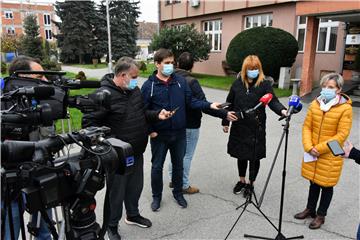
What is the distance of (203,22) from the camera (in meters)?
23.6

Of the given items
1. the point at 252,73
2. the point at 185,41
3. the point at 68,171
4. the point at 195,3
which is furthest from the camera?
the point at 195,3

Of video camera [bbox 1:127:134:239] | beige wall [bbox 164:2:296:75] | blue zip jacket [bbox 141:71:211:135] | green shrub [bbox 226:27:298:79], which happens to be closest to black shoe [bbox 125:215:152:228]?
blue zip jacket [bbox 141:71:211:135]

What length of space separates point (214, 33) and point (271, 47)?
939cm

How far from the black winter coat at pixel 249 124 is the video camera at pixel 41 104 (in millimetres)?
2471

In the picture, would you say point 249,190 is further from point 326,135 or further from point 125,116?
point 125,116

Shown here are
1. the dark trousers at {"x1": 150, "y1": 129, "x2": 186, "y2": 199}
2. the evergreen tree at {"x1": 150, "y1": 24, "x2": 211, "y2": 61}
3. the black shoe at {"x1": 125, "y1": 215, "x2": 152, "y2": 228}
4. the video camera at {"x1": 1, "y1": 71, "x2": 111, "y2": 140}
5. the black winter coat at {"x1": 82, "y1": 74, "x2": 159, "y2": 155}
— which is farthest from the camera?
the evergreen tree at {"x1": 150, "y1": 24, "x2": 211, "y2": 61}

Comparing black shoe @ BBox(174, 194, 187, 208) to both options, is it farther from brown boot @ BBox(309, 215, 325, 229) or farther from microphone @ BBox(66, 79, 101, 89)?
microphone @ BBox(66, 79, 101, 89)

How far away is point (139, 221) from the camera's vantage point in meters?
3.62

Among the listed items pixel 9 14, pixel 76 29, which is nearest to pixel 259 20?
pixel 76 29

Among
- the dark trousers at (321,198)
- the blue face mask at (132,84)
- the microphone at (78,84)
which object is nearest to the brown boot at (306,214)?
the dark trousers at (321,198)

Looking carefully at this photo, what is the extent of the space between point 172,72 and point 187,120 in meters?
0.81

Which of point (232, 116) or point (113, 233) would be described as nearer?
point (113, 233)

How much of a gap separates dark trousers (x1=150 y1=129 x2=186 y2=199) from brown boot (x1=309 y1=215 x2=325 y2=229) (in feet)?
5.17

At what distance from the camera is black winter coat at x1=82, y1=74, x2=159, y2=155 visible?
9.93ft
